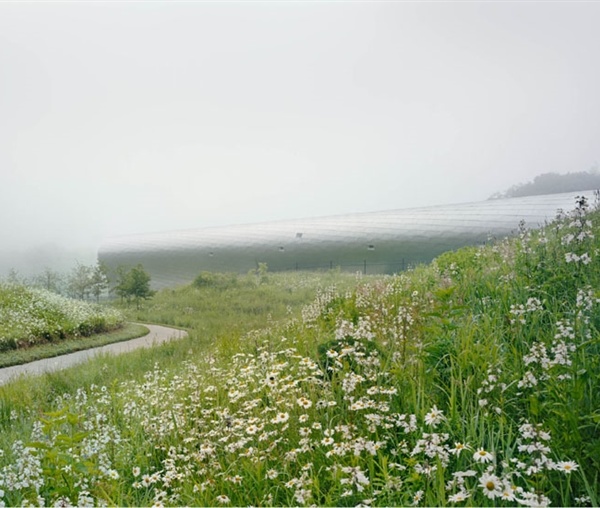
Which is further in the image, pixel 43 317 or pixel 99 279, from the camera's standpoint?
pixel 99 279

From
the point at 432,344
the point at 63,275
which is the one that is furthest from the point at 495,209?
the point at 63,275

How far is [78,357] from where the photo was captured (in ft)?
37.1

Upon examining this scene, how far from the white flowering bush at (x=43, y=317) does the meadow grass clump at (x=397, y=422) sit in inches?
256

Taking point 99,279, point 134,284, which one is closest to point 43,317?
point 134,284

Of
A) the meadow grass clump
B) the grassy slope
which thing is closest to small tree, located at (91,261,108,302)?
the grassy slope

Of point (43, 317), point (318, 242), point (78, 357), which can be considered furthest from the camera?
point (318, 242)

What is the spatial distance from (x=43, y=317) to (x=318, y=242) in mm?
10550

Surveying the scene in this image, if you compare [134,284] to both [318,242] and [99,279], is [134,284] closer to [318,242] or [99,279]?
[99,279]

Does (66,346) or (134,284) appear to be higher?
(134,284)

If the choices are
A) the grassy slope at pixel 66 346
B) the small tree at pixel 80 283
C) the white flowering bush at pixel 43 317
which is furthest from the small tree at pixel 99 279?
the grassy slope at pixel 66 346

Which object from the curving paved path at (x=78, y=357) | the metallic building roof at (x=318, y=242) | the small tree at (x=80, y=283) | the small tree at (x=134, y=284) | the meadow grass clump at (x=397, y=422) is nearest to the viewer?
the meadow grass clump at (x=397, y=422)

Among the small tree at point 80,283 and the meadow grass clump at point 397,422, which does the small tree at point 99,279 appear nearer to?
the small tree at point 80,283

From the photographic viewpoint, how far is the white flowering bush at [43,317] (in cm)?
1241

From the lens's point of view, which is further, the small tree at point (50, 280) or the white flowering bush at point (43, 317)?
the small tree at point (50, 280)
